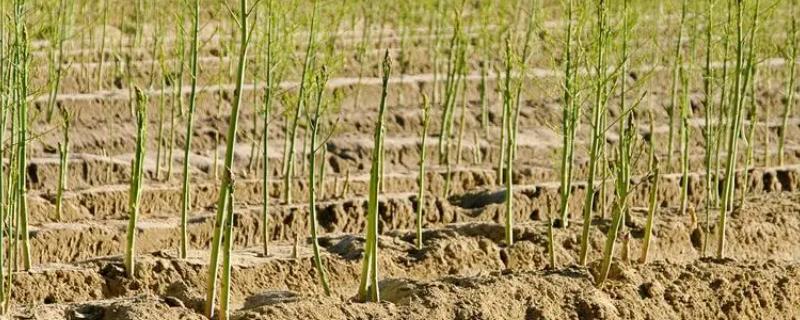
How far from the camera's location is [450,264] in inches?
685

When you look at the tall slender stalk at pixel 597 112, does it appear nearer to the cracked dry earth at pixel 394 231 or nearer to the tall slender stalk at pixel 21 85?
the cracked dry earth at pixel 394 231

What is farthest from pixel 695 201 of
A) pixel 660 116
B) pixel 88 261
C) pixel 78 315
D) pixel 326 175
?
pixel 78 315

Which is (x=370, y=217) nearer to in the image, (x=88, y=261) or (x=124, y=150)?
(x=88, y=261)

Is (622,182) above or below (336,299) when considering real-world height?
above

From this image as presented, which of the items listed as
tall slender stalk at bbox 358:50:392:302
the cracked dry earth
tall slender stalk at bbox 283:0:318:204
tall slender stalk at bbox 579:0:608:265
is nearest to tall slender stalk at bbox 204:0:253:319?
the cracked dry earth

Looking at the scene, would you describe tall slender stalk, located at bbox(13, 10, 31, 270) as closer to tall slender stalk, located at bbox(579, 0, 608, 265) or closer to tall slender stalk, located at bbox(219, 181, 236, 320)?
tall slender stalk, located at bbox(219, 181, 236, 320)

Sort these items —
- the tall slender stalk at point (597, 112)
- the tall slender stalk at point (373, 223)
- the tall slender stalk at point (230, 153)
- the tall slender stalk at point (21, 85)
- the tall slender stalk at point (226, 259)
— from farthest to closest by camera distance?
1. the tall slender stalk at point (597, 112)
2. the tall slender stalk at point (21, 85)
3. the tall slender stalk at point (373, 223)
4. the tall slender stalk at point (226, 259)
5. the tall slender stalk at point (230, 153)

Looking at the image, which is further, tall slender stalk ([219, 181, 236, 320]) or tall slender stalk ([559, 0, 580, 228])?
tall slender stalk ([559, 0, 580, 228])

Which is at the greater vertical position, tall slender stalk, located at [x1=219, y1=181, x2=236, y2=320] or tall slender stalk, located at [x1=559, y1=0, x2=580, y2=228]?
tall slender stalk, located at [x1=559, y1=0, x2=580, y2=228]

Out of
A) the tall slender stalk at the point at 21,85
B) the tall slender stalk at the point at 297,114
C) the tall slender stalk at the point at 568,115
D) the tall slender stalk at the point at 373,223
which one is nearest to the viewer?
the tall slender stalk at the point at 373,223

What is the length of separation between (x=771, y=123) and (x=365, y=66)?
25.8 ft

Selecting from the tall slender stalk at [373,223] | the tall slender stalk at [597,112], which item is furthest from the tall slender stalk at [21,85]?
the tall slender stalk at [597,112]

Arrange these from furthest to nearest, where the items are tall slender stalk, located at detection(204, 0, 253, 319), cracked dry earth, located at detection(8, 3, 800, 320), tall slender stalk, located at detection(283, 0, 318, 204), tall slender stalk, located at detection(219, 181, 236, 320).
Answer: tall slender stalk, located at detection(283, 0, 318, 204) < cracked dry earth, located at detection(8, 3, 800, 320) < tall slender stalk, located at detection(219, 181, 236, 320) < tall slender stalk, located at detection(204, 0, 253, 319)

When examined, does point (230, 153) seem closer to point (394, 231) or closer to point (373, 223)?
point (373, 223)
